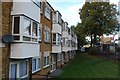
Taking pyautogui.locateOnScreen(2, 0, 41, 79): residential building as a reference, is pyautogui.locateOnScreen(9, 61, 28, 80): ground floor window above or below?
below

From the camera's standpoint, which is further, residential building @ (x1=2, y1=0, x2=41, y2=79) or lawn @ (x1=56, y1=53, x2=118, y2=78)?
lawn @ (x1=56, y1=53, x2=118, y2=78)

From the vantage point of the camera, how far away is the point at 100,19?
59.0m

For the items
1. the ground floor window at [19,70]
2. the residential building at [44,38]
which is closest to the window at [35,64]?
the residential building at [44,38]

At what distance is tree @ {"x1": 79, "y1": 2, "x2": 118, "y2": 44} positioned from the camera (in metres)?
58.2

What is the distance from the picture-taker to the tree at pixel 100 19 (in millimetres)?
58247

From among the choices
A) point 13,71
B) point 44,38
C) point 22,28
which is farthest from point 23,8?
point 44,38

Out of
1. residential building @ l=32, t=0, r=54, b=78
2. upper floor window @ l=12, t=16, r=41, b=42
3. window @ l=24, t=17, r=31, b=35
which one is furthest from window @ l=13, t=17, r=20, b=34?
residential building @ l=32, t=0, r=54, b=78

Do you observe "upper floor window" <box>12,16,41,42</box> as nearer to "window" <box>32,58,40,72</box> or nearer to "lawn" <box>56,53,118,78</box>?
"window" <box>32,58,40,72</box>

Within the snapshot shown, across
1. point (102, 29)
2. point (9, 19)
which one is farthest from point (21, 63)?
point (102, 29)

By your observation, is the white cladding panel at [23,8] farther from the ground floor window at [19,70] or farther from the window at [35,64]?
the window at [35,64]

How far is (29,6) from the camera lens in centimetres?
1235

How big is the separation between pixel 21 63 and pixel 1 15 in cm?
347

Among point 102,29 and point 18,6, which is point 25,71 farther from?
point 102,29

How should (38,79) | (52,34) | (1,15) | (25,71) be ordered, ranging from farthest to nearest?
(52,34), (38,79), (25,71), (1,15)
